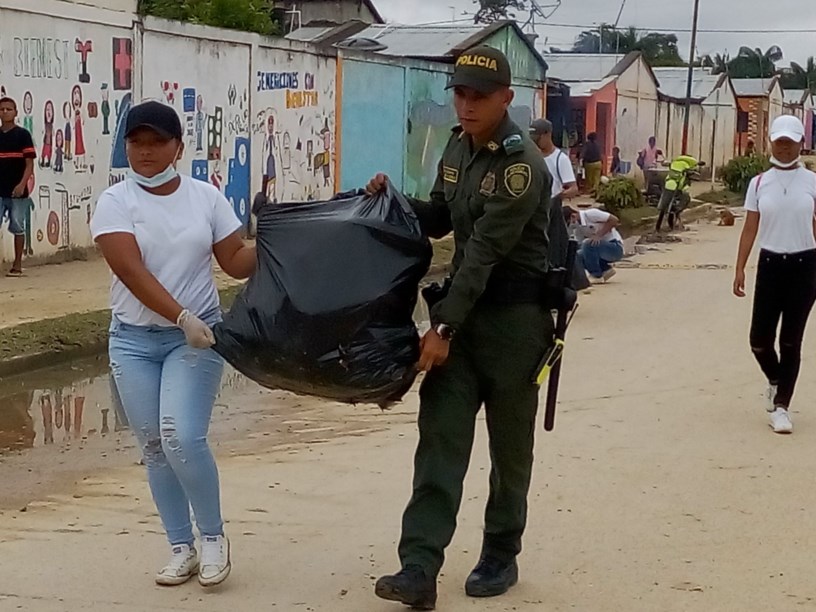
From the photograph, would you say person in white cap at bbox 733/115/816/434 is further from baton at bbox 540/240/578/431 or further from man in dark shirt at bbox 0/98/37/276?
man in dark shirt at bbox 0/98/37/276

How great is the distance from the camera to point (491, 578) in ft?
17.1

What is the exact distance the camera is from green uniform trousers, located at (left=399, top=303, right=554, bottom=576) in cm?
498

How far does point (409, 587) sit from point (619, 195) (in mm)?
23333

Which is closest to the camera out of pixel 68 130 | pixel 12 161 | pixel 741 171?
pixel 12 161

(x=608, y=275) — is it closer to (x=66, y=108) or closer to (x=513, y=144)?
(x=66, y=108)

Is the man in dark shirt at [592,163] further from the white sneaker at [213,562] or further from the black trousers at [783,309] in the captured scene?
the white sneaker at [213,562]

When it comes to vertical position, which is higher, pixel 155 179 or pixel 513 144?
pixel 513 144

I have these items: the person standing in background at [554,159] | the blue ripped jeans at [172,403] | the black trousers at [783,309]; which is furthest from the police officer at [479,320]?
the person standing in background at [554,159]

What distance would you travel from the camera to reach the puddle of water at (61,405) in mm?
8250

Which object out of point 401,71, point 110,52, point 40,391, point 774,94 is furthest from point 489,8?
point 40,391

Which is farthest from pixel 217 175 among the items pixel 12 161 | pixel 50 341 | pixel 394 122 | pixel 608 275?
pixel 50 341

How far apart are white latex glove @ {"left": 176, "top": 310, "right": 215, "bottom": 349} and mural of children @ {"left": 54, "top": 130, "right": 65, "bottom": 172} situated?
1125 centimetres

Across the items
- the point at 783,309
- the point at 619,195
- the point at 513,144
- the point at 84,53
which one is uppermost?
the point at 84,53

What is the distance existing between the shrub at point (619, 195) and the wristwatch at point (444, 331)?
22803mm
